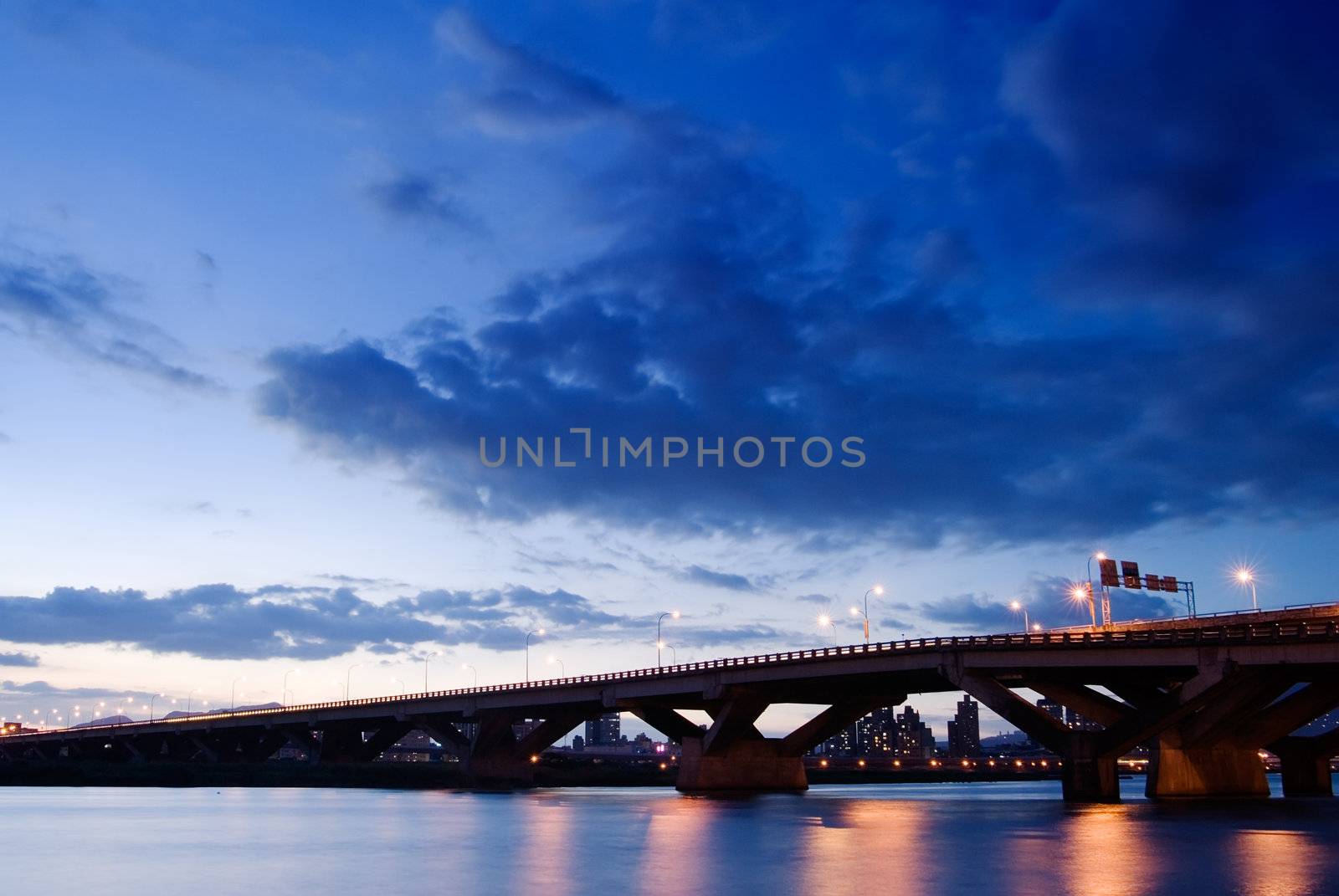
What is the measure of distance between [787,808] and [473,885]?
50.7 metres

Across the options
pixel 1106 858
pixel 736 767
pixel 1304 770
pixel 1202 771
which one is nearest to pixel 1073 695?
pixel 1202 771

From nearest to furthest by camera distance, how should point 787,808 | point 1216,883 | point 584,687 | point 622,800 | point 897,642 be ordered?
point 1216,883 → point 787,808 → point 897,642 → point 622,800 → point 584,687

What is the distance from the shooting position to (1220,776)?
8369 centimetres

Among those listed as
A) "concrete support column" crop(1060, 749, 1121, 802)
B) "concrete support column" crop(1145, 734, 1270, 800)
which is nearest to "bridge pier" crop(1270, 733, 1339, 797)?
"concrete support column" crop(1145, 734, 1270, 800)

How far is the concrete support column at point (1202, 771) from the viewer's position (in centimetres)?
8106

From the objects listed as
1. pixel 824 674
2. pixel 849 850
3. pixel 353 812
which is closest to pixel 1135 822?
pixel 849 850

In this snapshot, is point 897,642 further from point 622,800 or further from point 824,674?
point 622,800

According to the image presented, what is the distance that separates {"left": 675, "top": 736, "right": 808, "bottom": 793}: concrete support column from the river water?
35.1 metres

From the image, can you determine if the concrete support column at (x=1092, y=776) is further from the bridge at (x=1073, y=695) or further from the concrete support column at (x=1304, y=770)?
the concrete support column at (x=1304, y=770)

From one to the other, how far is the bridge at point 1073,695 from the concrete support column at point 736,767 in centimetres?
16

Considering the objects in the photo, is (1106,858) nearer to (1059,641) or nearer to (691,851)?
(691,851)

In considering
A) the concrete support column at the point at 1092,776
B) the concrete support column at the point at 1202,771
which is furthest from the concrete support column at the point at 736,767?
the concrete support column at the point at 1202,771

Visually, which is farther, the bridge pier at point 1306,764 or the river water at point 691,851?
the bridge pier at point 1306,764

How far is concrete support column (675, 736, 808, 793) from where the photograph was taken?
116312 mm
